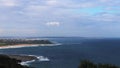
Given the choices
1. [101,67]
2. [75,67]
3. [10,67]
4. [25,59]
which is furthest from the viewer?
[25,59]

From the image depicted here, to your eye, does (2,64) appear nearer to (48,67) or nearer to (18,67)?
(18,67)

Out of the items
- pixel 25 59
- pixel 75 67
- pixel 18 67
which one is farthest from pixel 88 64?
pixel 25 59

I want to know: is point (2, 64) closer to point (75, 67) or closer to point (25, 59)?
point (75, 67)

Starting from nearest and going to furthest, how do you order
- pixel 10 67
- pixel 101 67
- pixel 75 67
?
pixel 10 67, pixel 101 67, pixel 75 67

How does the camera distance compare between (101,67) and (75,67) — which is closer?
(101,67)

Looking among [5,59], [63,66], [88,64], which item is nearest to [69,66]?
[63,66]

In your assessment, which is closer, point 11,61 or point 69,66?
point 11,61

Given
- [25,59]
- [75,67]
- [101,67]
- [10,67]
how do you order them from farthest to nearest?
[25,59] → [75,67] → [101,67] → [10,67]

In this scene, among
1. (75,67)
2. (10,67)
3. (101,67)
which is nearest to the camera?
(10,67)

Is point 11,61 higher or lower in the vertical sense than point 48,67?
higher
